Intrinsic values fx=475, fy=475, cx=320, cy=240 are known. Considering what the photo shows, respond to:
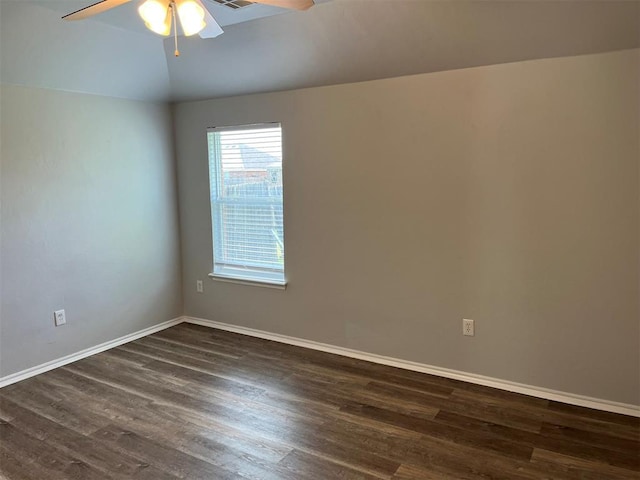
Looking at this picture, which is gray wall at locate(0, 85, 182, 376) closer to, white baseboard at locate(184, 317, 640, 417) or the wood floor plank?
white baseboard at locate(184, 317, 640, 417)

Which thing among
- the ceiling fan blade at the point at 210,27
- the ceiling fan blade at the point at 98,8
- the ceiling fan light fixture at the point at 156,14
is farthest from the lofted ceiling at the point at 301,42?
the ceiling fan light fixture at the point at 156,14

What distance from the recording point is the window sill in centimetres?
404

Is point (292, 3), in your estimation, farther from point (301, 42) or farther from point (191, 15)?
point (301, 42)

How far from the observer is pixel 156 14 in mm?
1887

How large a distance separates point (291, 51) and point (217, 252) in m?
1.96

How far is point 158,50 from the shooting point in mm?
3727

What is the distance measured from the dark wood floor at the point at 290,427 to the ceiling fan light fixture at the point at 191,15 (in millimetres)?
2043

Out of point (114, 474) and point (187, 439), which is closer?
point (114, 474)

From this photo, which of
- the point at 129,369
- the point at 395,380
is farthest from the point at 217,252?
the point at 395,380

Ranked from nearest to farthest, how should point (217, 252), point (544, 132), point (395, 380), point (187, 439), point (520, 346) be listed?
point (187, 439), point (544, 132), point (520, 346), point (395, 380), point (217, 252)

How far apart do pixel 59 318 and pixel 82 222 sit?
2.48 feet

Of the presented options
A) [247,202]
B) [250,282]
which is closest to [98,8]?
[247,202]

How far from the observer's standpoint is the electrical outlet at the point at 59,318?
3597 mm

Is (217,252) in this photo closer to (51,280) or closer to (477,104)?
(51,280)
